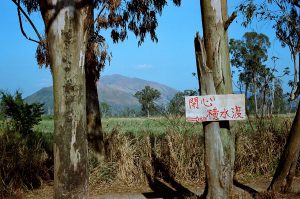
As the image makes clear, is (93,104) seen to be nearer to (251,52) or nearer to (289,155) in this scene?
(289,155)

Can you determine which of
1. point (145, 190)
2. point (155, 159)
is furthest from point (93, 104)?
point (145, 190)

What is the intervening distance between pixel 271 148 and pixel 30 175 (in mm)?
Result: 4815

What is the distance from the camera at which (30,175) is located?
790 centimetres

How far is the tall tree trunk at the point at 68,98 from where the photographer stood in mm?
3963

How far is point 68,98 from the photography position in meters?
3.97

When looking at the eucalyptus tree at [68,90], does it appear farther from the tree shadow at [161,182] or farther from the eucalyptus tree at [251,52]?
the eucalyptus tree at [251,52]

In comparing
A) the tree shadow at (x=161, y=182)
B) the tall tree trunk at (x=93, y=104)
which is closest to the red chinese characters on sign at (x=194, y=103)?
the tree shadow at (x=161, y=182)

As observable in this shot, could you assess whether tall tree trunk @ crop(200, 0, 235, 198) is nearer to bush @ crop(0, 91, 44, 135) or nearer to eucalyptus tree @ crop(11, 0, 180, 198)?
eucalyptus tree @ crop(11, 0, 180, 198)

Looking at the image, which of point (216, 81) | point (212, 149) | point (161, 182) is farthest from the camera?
point (161, 182)

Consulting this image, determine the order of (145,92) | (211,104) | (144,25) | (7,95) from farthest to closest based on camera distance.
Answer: (145,92) < (7,95) < (144,25) < (211,104)

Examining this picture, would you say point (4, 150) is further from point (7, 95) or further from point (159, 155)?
point (7, 95)

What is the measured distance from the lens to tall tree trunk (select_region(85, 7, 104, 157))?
856 cm

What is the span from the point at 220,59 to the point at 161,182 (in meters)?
3.59

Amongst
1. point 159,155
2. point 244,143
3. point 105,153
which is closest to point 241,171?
point 244,143
